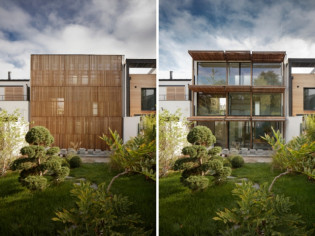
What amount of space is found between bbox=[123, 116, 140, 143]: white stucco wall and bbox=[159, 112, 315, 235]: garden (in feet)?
0.97

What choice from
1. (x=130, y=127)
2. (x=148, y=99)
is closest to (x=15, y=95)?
(x=130, y=127)

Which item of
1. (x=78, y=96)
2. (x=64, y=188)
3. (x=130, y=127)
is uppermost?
(x=78, y=96)

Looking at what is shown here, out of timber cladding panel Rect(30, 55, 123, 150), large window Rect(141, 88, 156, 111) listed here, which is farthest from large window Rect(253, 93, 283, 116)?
timber cladding panel Rect(30, 55, 123, 150)

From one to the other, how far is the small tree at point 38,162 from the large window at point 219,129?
4.85 feet

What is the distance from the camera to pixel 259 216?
2100 millimetres

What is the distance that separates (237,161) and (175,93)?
0.98 meters

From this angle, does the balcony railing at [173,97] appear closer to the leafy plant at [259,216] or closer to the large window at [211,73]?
the large window at [211,73]

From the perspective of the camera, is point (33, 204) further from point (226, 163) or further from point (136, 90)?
point (226, 163)

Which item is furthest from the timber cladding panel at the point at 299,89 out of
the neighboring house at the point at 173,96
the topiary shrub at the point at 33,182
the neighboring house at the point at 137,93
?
the topiary shrub at the point at 33,182

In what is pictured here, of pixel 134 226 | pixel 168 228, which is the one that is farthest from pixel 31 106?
pixel 168 228

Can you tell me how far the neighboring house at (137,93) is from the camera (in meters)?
2.29

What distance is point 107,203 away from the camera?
2.08 m

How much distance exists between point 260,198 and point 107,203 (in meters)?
1.42

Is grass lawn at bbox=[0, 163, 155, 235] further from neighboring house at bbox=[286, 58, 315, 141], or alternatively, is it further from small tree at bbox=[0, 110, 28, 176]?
neighboring house at bbox=[286, 58, 315, 141]
